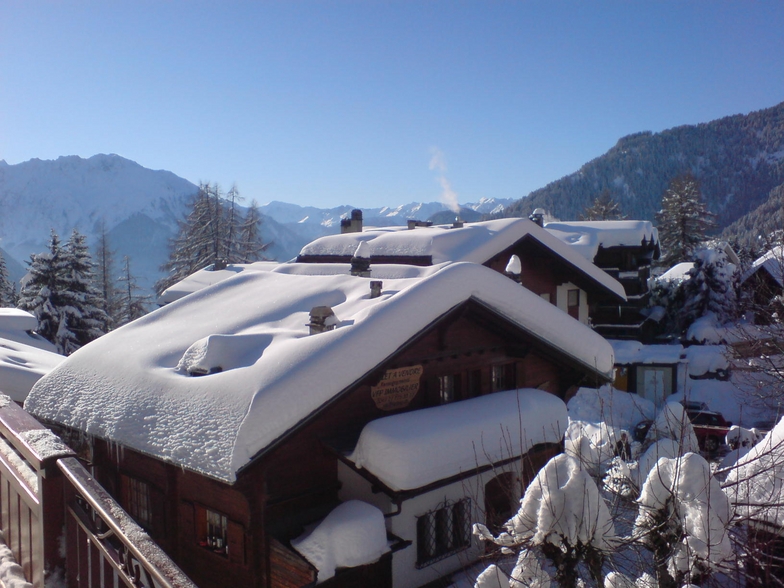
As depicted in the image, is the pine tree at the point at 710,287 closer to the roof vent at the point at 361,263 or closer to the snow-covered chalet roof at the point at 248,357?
the snow-covered chalet roof at the point at 248,357

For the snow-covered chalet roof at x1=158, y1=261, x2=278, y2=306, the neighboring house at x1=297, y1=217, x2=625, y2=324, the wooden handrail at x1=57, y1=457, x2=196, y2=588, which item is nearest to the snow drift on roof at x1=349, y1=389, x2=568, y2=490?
the neighboring house at x1=297, y1=217, x2=625, y2=324

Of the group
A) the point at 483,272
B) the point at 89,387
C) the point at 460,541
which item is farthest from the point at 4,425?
the point at 460,541

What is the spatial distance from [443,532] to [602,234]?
64.5ft

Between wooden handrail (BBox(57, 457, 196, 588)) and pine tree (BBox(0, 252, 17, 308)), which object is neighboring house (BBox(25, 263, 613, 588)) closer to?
wooden handrail (BBox(57, 457, 196, 588))

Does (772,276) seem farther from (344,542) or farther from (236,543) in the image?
(236,543)

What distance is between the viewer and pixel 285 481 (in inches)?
303

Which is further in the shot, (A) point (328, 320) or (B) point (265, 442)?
(A) point (328, 320)

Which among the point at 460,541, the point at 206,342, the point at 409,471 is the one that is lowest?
the point at 460,541

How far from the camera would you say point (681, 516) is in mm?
4672

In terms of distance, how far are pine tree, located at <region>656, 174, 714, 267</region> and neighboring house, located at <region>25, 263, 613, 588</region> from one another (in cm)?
3689

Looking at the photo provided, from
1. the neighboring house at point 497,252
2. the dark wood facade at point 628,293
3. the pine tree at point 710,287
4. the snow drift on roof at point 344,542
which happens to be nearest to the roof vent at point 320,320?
the snow drift on roof at point 344,542

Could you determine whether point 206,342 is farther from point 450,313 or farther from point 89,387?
point 450,313

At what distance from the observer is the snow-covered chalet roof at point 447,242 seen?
1480 cm

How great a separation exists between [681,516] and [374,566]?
4760 mm
